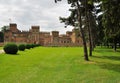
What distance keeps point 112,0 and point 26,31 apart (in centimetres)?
11671

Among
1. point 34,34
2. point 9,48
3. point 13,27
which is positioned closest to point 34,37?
point 34,34

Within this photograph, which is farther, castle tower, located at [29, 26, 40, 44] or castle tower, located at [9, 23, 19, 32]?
castle tower, located at [9, 23, 19, 32]

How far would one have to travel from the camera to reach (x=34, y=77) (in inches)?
580

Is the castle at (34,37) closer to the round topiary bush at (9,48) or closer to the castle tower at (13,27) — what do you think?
the castle tower at (13,27)

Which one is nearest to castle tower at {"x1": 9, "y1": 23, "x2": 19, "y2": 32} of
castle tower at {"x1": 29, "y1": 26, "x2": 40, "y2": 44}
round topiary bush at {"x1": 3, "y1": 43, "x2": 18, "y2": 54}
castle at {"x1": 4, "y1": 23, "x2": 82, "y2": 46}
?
castle at {"x1": 4, "y1": 23, "x2": 82, "y2": 46}

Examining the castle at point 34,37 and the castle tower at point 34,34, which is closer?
the castle at point 34,37

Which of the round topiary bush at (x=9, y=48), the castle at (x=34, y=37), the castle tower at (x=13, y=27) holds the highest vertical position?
the castle tower at (x=13, y=27)

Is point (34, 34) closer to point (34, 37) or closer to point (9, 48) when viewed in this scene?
point (34, 37)

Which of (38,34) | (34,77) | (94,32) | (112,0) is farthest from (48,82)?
(38,34)

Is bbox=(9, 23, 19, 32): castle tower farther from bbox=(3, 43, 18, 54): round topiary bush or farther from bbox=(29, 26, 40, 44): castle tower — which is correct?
bbox=(3, 43, 18, 54): round topiary bush

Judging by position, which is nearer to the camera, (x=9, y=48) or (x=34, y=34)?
(x=9, y=48)

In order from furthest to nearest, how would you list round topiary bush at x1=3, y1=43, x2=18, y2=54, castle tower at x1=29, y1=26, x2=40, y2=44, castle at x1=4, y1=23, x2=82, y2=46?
castle tower at x1=29, y1=26, x2=40, y2=44, castle at x1=4, y1=23, x2=82, y2=46, round topiary bush at x1=3, y1=43, x2=18, y2=54

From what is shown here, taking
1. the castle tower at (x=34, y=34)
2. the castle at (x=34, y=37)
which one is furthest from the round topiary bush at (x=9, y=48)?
the castle tower at (x=34, y=34)

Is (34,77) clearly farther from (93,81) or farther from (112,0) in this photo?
(112,0)
